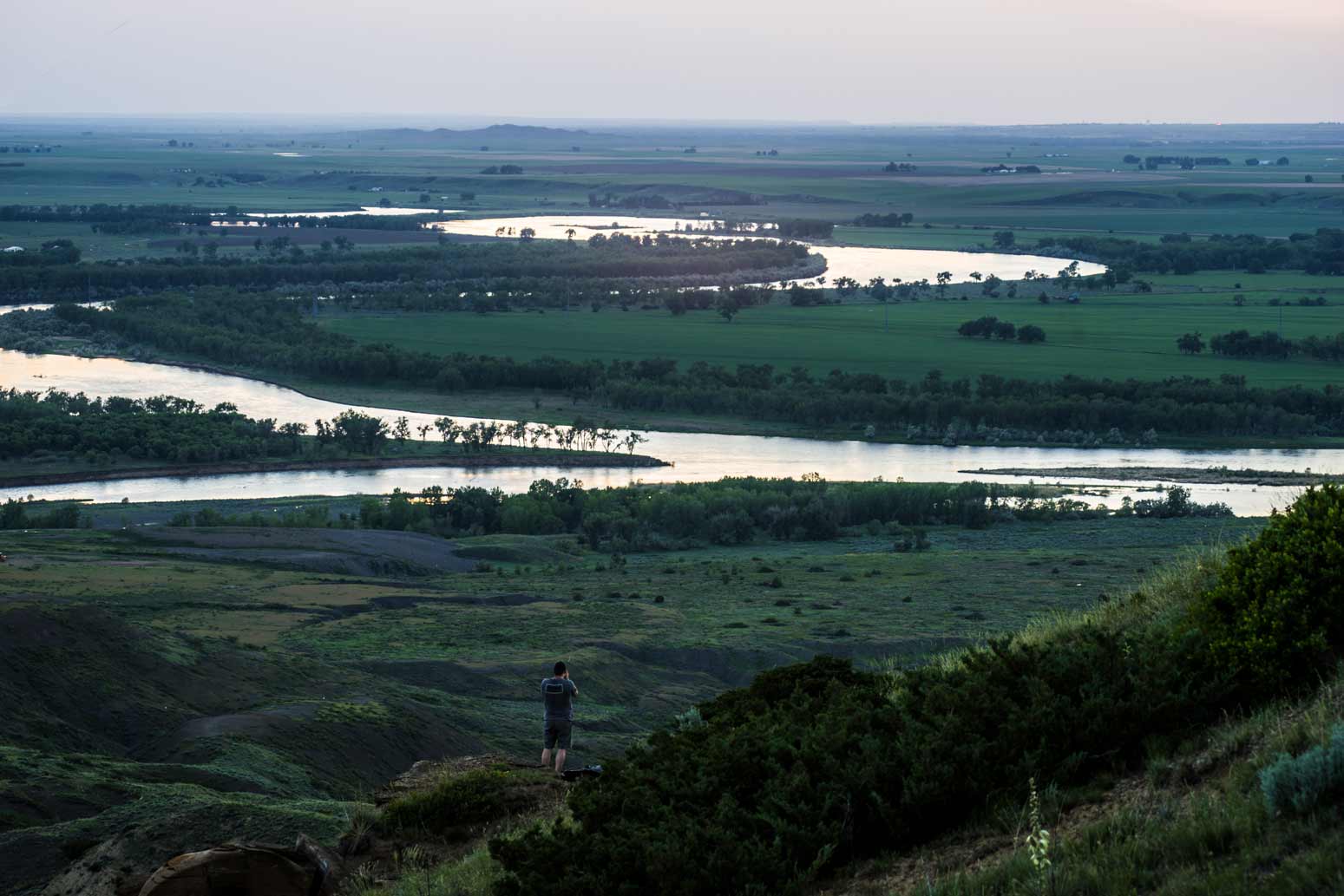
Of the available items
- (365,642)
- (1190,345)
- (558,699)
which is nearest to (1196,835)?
(558,699)

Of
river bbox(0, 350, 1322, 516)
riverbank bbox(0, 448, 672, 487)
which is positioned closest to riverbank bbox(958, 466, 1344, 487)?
river bbox(0, 350, 1322, 516)

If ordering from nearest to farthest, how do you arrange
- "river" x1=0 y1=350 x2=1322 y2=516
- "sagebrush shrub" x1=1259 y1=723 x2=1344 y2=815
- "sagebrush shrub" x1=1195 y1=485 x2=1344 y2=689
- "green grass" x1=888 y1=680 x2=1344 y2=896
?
"green grass" x1=888 y1=680 x2=1344 y2=896
"sagebrush shrub" x1=1259 y1=723 x2=1344 y2=815
"sagebrush shrub" x1=1195 y1=485 x2=1344 y2=689
"river" x1=0 y1=350 x2=1322 y2=516

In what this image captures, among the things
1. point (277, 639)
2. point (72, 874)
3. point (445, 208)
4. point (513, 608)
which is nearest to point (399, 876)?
point (72, 874)

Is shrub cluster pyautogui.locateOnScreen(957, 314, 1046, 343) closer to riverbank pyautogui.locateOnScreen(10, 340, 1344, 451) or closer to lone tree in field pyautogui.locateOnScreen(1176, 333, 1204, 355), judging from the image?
lone tree in field pyautogui.locateOnScreen(1176, 333, 1204, 355)

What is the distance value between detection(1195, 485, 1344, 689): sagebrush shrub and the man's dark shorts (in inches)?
254

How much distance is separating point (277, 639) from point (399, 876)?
53.8 ft

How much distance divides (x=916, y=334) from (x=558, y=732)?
254ft

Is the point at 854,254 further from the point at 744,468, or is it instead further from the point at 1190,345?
the point at 744,468

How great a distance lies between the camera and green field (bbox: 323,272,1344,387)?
79.2 m

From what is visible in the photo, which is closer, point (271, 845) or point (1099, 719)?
point (1099, 719)

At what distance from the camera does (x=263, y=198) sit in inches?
7825

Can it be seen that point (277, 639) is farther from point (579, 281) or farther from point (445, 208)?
point (445, 208)

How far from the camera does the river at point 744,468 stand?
175ft

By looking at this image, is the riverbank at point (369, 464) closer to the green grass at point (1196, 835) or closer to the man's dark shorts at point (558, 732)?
the man's dark shorts at point (558, 732)
